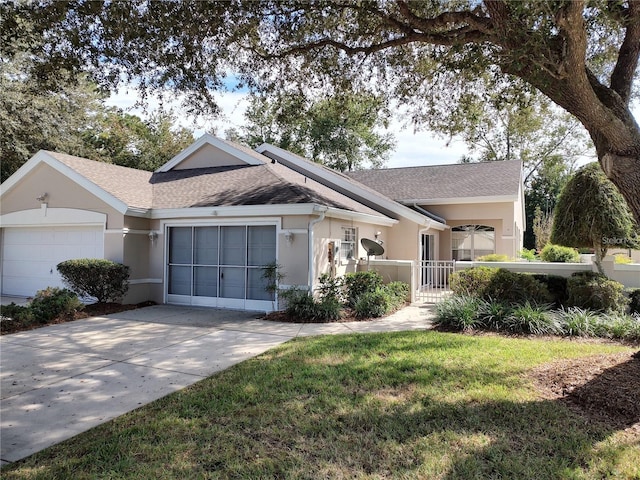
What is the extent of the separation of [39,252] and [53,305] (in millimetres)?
4897

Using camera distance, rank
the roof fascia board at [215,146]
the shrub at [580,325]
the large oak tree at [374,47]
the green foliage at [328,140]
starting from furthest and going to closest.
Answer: the green foliage at [328,140], the roof fascia board at [215,146], the shrub at [580,325], the large oak tree at [374,47]

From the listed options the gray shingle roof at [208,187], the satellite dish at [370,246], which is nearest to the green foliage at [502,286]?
the satellite dish at [370,246]

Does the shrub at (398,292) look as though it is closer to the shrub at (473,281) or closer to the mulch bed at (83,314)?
the shrub at (473,281)

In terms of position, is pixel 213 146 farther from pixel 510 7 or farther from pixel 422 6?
pixel 510 7

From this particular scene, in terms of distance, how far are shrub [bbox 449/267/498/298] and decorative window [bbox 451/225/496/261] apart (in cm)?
796

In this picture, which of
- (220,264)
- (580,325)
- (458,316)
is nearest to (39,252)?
(220,264)

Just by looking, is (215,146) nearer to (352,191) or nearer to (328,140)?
(352,191)

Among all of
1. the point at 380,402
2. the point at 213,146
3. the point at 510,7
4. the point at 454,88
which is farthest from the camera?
the point at 213,146

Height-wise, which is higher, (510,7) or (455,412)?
(510,7)

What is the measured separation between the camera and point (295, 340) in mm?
8172

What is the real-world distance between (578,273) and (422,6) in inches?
307

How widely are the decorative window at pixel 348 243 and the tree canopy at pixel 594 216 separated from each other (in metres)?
5.76

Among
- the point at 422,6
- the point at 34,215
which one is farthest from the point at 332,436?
the point at 34,215

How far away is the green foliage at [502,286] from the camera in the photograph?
10.9 metres
